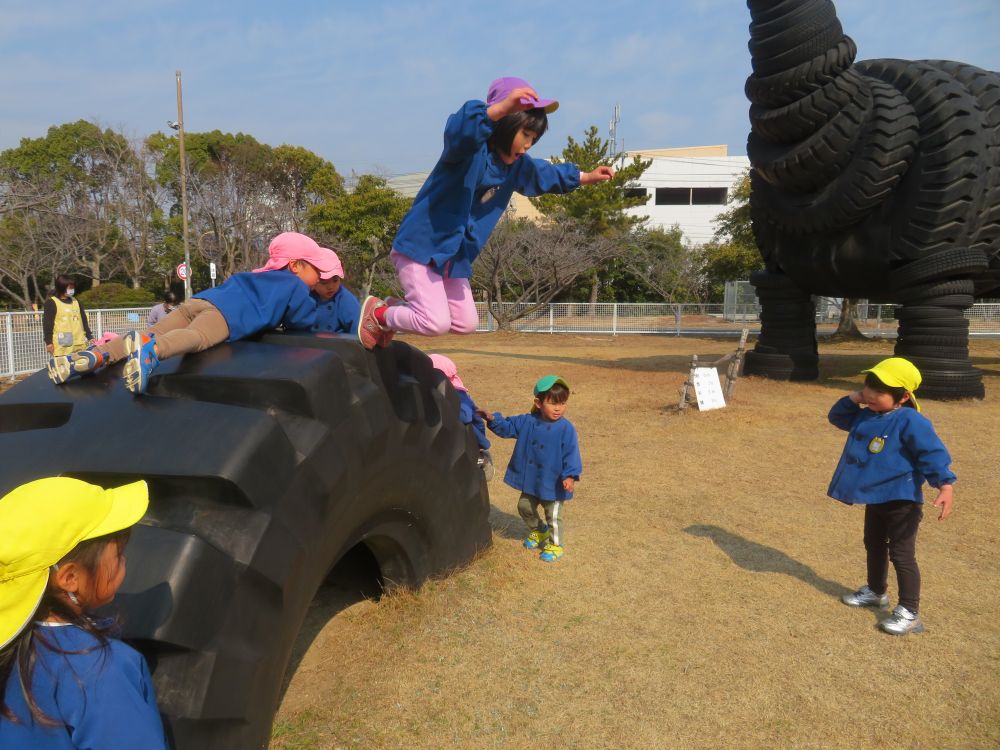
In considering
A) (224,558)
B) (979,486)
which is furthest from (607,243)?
(224,558)

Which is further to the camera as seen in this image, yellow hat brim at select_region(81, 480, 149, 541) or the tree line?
the tree line

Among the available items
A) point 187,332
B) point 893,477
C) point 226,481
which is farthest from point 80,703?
point 893,477

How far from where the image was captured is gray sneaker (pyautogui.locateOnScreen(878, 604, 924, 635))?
326cm

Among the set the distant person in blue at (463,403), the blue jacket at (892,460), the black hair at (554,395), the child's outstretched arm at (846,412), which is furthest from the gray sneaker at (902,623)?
the distant person in blue at (463,403)

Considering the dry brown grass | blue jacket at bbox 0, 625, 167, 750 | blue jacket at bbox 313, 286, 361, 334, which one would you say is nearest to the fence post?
the dry brown grass

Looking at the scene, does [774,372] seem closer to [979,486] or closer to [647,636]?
[979,486]

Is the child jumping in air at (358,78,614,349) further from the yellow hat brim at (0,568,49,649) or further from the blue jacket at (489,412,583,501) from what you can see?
the yellow hat brim at (0,568,49,649)

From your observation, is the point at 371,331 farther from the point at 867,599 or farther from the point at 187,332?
the point at 867,599

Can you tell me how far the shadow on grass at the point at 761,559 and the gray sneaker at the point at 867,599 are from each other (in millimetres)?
100

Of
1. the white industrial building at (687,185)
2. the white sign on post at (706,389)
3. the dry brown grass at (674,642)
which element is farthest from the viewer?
the white industrial building at (687,185)

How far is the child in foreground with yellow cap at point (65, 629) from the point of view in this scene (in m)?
1.10

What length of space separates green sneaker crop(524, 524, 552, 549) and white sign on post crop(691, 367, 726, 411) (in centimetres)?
486

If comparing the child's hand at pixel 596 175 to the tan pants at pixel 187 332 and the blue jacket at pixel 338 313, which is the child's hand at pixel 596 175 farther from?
the tan pants at pixel 187 332

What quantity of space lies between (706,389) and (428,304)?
6.41 metres
